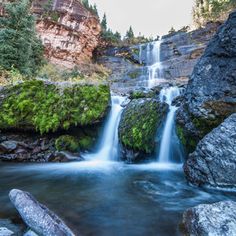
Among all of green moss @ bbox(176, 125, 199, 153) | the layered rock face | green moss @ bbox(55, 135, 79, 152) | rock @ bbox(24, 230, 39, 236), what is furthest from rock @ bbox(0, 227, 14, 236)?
the layered rock face

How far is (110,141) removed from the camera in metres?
9.33

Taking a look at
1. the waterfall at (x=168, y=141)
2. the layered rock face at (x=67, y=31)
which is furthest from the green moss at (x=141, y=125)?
the layered rock face at (x=67, y=31)

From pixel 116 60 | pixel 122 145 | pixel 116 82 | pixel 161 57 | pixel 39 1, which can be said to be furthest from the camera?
pixel 39 1

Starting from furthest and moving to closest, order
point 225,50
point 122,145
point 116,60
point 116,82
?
point 116,60, point 116,82, point 122,145, point 225,50

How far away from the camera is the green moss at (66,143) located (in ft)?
28.4

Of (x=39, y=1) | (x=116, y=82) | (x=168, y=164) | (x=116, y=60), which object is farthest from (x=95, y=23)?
(x=168, y=164)

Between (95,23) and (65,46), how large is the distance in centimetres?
652

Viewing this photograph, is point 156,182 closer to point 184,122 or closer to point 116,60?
point 184,122

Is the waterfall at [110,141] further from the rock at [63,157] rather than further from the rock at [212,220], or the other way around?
the rock at [212,220]

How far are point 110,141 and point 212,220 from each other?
21.5 feet

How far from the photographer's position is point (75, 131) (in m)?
9.26

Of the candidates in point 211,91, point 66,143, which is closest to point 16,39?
point 66,143

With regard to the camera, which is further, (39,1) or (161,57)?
(39,1)

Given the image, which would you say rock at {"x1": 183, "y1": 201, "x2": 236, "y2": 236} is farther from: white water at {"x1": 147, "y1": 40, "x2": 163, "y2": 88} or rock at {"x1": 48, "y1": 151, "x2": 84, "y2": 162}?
white water at {"x1": 147, "y1": 40, "x2": 163, "y2": 88}
